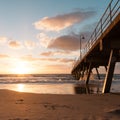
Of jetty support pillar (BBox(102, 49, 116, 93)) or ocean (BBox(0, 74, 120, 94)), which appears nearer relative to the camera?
jetty support pillar (BBox(102, 49, 116, 93))

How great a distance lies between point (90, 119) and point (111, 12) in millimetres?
7970

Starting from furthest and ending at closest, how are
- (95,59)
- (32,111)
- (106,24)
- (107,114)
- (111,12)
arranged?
(95,59) → (106,24) → (111,12) → (32,111) → (107,114)

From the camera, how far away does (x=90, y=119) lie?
693 cm

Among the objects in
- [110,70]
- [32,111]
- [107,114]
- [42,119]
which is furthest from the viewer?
[110,70]

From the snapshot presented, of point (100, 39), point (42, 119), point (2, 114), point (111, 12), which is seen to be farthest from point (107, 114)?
point (100, 39)

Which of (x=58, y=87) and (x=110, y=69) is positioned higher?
(x=110, y=69)

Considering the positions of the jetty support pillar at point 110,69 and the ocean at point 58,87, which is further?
the ocean at point 58,87

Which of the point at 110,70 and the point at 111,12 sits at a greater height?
the point at 111,12

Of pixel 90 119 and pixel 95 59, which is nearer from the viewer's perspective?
pixel 90 119

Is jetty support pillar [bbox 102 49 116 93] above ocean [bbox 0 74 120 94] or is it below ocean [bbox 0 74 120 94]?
above

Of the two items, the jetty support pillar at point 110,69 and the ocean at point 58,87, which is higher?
the jetty support pillar at point 110,69

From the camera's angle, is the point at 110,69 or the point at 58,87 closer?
the point at 110,69

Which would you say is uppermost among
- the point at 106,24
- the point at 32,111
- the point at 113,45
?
the point at 106,24

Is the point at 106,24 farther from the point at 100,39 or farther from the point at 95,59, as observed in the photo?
the point at 95,59
